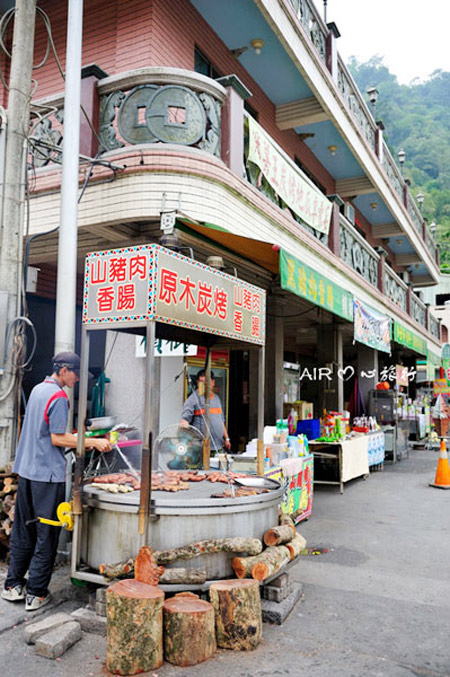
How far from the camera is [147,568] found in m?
4.12

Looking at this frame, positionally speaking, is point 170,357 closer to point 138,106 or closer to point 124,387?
point 124,387

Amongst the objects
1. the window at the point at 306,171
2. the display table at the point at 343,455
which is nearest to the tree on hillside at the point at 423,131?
the window at the point at 306,171

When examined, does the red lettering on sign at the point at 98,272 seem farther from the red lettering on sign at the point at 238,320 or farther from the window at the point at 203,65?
the window at the point at 203,65

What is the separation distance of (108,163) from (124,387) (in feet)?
10.9

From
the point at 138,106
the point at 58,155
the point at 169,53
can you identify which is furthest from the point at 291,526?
the point at 169,53

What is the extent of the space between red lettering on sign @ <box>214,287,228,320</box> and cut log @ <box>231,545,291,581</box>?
7.50ft

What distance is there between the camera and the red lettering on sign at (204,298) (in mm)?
5002

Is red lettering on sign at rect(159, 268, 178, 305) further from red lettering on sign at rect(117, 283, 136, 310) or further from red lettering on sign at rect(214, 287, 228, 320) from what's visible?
red lettering on sign at rect(214, 287, 228, 320)

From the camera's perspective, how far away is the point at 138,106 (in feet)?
22.9

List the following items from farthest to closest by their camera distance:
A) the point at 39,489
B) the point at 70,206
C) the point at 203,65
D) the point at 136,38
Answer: the point at 203,65 → the point at 136,38 → the point at 70,206 → the point at 39,489

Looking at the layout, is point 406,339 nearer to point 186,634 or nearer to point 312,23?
point 312,23

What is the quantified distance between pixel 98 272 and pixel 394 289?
15.8m

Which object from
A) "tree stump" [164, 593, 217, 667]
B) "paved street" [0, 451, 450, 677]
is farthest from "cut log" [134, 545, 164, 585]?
"paved street" [0, 451, 450, 677]

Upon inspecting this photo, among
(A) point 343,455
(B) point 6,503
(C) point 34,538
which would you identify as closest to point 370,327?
(A) point 343,455
